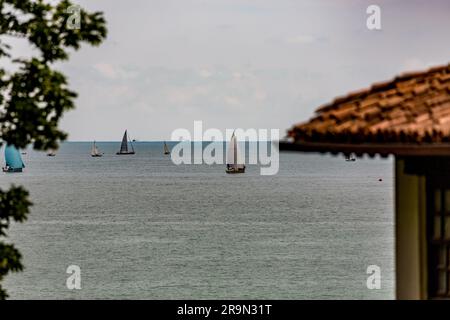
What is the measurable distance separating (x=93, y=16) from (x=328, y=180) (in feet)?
512

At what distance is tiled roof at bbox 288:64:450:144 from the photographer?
9.20 meters

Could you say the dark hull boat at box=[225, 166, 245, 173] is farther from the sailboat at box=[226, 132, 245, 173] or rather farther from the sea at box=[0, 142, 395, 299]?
the sea at box=[0, 142, 395, 299]

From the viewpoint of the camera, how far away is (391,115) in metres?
9.80

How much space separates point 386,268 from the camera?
63.7 meters

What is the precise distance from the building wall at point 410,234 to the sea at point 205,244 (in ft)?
136

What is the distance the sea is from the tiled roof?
40624 millimetres

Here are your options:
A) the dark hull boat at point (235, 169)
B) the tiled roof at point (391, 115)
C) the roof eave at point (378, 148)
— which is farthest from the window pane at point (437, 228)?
the dark hull boat at point (235, 169)

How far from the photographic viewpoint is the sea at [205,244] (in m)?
56.0

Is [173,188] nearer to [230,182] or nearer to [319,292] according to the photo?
[230,182]

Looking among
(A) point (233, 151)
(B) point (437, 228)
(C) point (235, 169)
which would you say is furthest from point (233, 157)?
(B) point (437, 228)

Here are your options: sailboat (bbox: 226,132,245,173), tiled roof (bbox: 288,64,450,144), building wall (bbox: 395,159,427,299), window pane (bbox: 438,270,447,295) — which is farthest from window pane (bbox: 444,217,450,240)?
sailboat (bbox: 226,132,245,173)

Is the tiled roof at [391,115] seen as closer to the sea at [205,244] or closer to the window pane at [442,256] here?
the window pane at [442,256]

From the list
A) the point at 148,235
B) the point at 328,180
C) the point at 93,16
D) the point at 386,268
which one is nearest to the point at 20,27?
the point at 93,16
